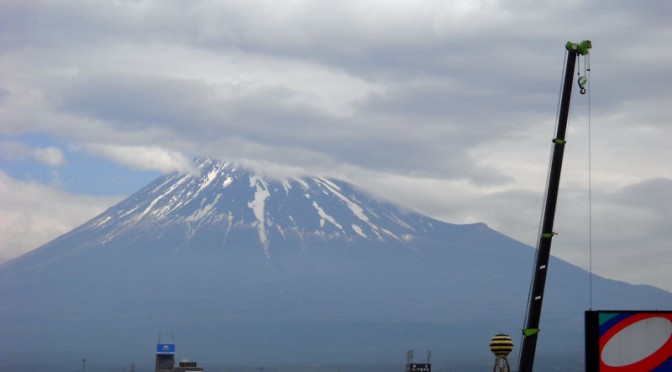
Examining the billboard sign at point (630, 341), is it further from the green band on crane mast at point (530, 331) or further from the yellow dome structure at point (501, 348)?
the green band on crane mast at point (530, 331)

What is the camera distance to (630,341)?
6281cm

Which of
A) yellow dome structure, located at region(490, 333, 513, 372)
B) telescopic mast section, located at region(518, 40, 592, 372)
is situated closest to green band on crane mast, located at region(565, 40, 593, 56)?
telescopic mast section, located at region(518, 40, 592, 372)

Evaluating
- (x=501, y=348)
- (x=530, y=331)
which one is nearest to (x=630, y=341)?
(x=501, y=348)

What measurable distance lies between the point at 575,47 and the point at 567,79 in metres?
1.31

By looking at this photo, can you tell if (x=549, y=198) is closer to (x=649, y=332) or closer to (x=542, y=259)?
(x=542, y=259)

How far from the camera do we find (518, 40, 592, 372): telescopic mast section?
5462 cm

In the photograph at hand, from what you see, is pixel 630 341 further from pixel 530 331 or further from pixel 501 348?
pixel 530 331

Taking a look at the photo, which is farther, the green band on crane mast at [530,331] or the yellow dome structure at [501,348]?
the yellow dome structure at [501,348]

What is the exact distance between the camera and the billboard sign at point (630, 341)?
62656 millimetres

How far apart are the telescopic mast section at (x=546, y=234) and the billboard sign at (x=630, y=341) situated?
845cm

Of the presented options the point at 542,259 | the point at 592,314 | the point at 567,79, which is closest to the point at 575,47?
the point at 567,79

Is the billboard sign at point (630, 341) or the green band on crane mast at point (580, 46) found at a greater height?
the green band on crane mast at point (580, 46)

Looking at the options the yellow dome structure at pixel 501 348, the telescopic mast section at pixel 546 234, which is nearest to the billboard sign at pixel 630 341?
the yellow dome structure at pixel 501 348

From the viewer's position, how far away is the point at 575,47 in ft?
181
